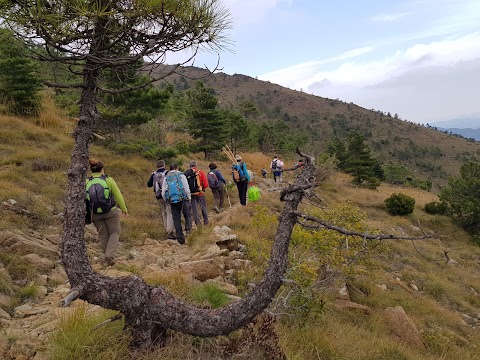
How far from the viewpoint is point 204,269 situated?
5281 millimetres

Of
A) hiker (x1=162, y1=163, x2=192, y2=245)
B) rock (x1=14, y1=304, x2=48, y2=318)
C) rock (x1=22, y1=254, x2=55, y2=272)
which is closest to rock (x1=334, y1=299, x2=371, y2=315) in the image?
hiker (x1=162, y1=163, x2=192, y2=245)

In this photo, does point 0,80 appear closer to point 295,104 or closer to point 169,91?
point 169,91

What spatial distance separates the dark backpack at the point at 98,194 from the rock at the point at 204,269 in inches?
60.0

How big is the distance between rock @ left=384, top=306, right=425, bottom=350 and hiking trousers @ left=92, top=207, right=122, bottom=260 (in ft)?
15.3

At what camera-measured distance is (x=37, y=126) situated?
13180 millimetres

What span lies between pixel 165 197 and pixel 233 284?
277 cm

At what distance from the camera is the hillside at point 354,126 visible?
6278 cm

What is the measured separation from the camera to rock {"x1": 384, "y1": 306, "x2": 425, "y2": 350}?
5.57 metres

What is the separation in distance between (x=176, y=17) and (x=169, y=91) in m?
11.4

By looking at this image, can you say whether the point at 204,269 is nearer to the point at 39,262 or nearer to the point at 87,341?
the point at 39,262

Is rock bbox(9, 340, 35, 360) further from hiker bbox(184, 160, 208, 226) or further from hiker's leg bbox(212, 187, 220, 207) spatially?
hiker's leg bbox(212, 187, 220, 207)

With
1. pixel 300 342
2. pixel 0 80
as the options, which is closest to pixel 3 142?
pixel 0 80

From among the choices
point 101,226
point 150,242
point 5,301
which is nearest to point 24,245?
point 101,226

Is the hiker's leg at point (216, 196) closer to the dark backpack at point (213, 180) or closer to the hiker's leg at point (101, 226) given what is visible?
the dark backpack at point (213, 180)
